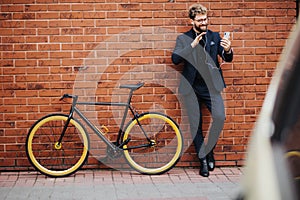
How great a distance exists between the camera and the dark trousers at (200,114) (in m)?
7.77

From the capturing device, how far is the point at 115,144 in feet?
25.5

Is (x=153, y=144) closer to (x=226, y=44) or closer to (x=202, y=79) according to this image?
(x=202, y=79)

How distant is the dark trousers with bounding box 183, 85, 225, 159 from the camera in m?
7.77

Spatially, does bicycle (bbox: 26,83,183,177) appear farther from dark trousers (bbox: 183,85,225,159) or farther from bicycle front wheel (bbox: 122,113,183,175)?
dark trousers (bbox: 183,85,225,159)

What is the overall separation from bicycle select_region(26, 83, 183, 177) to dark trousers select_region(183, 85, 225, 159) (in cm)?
26

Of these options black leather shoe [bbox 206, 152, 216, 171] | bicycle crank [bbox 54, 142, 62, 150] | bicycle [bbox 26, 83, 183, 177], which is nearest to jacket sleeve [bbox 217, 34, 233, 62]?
bicycle [bbox 26, 83, 183, 177]

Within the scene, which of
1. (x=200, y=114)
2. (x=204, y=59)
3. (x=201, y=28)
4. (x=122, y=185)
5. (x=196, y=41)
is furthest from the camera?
(x=200, y=114)

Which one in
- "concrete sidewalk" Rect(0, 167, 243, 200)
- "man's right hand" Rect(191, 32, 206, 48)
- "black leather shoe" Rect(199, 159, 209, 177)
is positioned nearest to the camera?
"concrete sidewalk" Rect(0, 167, 243, 200)

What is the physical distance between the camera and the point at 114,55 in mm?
7883

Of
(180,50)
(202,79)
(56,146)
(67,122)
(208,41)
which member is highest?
(208,41)

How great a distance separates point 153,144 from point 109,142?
0.52m

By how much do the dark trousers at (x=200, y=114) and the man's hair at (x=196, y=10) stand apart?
0.87m

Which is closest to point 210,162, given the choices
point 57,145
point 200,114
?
point 200,114

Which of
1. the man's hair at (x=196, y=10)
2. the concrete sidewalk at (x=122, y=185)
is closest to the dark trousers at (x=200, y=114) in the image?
the concrete sidewalk at (x=122, y=185)
